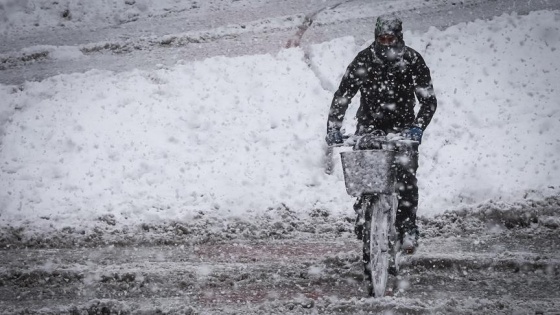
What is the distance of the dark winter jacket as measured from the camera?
4906mm

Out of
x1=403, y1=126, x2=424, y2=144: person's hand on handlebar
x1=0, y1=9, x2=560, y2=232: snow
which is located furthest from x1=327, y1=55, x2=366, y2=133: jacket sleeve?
x1=0, y1=9, x2=560, y2=232: snow

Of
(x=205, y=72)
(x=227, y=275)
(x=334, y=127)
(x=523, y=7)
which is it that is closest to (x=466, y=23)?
(x=523, y=7)

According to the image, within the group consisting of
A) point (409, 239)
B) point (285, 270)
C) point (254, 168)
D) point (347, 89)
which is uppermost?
point (347, 89)

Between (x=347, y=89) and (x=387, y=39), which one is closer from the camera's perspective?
(x=387, y=39)

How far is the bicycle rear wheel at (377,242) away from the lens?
452 cm

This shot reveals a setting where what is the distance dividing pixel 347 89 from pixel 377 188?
1.38 meters

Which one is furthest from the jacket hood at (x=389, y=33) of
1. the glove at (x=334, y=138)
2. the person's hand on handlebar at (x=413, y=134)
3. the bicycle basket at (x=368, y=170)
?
the bicycle basket at (x=368, y=170)

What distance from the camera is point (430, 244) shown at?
19.5 ft

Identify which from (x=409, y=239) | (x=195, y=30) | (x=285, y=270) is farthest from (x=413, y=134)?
(x=195, y=30)

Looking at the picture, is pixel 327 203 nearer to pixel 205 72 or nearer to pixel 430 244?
pixel 430 244

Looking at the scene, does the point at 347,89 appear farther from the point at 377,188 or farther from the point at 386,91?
the point at 377,188

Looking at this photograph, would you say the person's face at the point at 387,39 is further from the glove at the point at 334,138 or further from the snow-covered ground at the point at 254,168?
the snow-covered ground at the point at 254,168

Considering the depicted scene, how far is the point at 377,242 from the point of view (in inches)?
178

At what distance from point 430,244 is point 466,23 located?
288 inches
